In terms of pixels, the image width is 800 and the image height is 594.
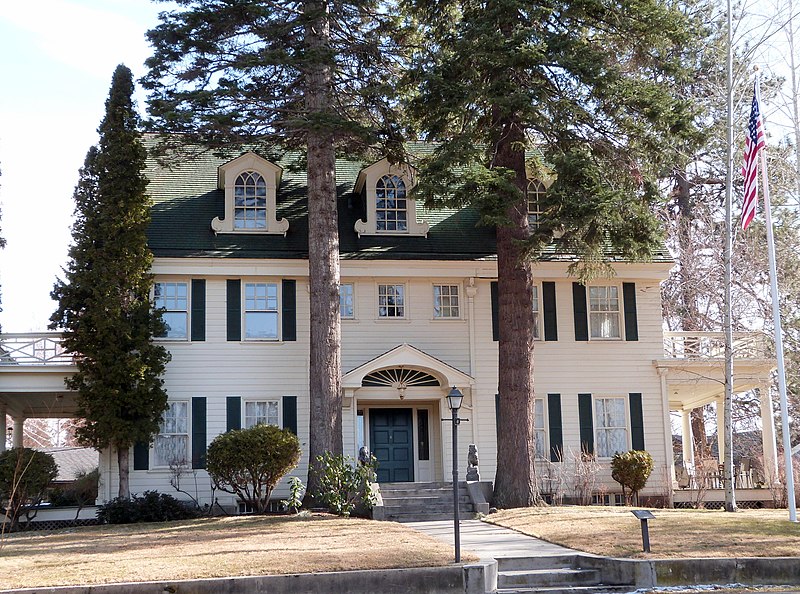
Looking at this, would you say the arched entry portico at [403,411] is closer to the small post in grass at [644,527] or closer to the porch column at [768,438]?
the porch column at [768,438]

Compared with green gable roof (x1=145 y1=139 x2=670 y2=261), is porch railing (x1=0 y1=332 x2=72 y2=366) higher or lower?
lower

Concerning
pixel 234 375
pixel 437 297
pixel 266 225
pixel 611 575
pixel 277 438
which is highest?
pixel 266 225

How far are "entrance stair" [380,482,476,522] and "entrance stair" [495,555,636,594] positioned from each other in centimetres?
620

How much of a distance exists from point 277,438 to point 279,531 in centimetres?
468

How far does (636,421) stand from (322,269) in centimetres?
968

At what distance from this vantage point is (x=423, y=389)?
24141 millimetres

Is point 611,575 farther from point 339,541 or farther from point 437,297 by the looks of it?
point 437,297

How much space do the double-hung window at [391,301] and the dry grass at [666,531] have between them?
22.6 feet

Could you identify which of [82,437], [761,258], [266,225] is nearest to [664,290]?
[761,258]

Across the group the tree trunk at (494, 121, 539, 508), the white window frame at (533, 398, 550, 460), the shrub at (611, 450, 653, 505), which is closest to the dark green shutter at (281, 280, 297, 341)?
the tree trunk at (494, 121, 539, 508)

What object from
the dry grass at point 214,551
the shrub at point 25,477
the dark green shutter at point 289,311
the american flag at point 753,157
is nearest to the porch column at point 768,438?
the american flag at point 753,157

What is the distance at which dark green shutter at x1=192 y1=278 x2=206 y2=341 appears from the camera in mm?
23656

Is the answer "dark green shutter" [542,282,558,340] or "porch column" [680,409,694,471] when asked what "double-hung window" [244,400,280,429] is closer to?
"dark green shutter" [542,282,558,340]

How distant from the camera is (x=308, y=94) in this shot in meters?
21.5
